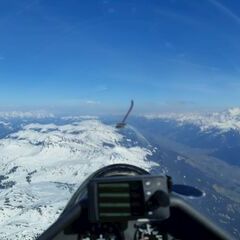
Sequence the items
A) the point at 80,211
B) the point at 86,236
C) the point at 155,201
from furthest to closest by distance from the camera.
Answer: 1. the point at 86,236
2. the point at 80,211
3. the point at 155,201

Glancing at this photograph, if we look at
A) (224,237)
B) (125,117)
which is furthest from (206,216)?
(125,117)

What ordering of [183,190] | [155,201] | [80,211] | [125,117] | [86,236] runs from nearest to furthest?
[155,201] → [80,211] → [86,236] → [125,117] → [183,190]

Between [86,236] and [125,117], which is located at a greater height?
[125,117]

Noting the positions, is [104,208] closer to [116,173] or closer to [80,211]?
[80,211]

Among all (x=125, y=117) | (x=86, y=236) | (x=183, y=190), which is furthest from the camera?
(x=183, y=190)

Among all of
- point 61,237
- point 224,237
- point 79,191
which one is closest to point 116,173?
point 79,191

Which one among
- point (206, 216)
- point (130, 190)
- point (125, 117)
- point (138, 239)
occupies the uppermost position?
point (125, 117)

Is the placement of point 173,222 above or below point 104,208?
below

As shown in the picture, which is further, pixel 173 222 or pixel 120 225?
pixel 173 222

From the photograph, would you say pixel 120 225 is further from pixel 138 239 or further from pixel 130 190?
pixel 130 190
